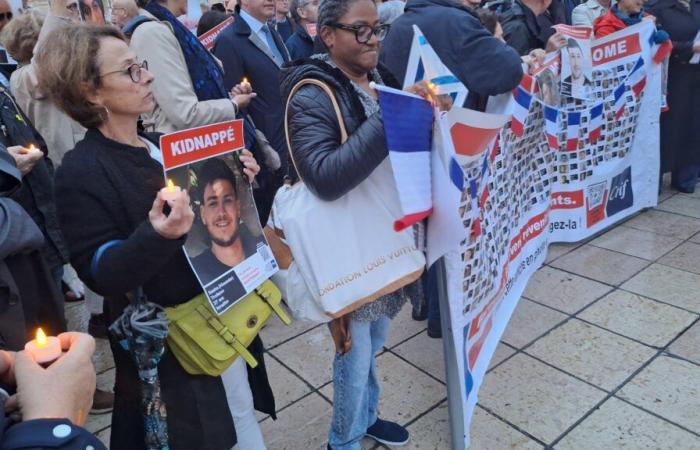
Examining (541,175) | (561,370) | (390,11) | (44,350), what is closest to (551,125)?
(541,175)

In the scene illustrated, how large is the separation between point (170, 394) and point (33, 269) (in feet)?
2.44

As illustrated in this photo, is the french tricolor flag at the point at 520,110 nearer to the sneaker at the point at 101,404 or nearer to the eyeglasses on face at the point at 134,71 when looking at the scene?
the eyeglasses on face at the point at 134,71

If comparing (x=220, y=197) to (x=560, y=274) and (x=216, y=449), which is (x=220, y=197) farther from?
(x=560, y=274)

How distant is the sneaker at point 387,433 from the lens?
258 cm

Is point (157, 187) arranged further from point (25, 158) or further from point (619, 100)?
point (619, 100)

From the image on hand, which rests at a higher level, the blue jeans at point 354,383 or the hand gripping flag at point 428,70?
the hand gripping flag at point 428,70

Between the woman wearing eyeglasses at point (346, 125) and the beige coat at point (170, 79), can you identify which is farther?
the beige coat at point (170, 79)

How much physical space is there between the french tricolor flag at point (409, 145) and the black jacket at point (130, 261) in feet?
2.27

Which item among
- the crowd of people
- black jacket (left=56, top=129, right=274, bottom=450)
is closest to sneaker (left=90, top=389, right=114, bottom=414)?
the crowd of people

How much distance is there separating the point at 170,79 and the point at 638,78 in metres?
3.63

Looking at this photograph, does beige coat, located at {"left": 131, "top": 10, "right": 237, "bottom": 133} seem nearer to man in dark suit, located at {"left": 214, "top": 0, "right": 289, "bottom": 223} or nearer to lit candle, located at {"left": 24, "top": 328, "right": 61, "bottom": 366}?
man in dark suit, located at {"left": 214, "top": 0, "right": 289, "bottom": 223}

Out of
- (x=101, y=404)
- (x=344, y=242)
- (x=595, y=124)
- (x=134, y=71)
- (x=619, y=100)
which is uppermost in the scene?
(x=134, y=71)

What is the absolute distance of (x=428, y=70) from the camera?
1.95m

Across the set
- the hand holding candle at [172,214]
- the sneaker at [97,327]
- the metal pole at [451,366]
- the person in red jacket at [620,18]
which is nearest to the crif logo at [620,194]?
the person in red jacket at [620,18]
